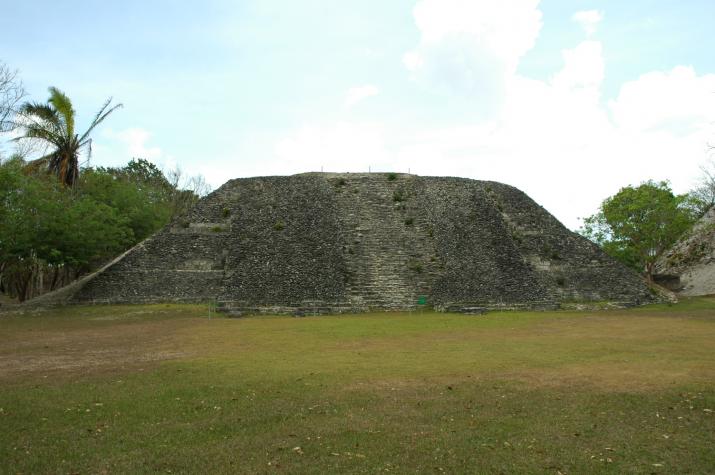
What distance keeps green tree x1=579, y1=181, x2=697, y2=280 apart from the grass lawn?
A: 18.4m

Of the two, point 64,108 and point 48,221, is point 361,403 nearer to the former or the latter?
point 48,221

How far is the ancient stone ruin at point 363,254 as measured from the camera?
21781 mm

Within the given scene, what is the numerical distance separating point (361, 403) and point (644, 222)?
2903cm

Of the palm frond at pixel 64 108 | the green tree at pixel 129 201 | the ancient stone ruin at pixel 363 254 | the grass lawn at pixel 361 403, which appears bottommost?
the grass lawn at pixel 361 403

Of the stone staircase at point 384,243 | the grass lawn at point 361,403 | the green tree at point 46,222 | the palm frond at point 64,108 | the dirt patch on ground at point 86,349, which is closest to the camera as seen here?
the grass lawn at point 361,403

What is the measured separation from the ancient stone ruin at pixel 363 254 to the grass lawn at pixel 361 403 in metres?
6.73

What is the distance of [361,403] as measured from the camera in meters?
7.77

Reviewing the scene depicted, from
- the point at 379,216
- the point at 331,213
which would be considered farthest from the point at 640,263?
the point at 331,213

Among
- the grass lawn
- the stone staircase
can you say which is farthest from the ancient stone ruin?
the grass lawn

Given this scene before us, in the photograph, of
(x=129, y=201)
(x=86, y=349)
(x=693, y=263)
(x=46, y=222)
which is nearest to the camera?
(x=86, y=349)

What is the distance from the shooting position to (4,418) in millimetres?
7105

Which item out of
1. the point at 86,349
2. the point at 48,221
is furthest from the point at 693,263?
the point at 48,221

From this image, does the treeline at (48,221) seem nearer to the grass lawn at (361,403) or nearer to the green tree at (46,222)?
the green tree at (46,222)

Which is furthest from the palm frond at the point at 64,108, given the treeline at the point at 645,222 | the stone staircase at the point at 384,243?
the treeline at the point at 645,222
